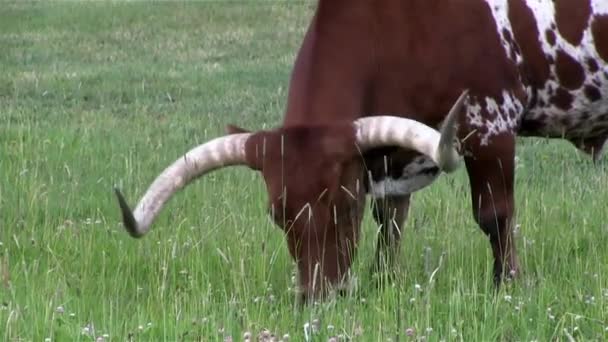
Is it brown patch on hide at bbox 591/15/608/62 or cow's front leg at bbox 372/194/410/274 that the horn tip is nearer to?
cow's front leg at bbox 372/194/410/274

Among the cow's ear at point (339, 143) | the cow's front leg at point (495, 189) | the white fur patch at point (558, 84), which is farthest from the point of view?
the white fur patch at point (558, 84)

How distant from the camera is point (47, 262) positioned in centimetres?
570

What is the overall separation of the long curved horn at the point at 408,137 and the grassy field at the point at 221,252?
483mm

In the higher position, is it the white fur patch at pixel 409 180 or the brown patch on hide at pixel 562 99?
the brown patch on hide at pixel 562 99

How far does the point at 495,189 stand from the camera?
6031 mm

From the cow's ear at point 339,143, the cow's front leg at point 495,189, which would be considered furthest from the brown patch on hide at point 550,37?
the cow's ear at point 339,143

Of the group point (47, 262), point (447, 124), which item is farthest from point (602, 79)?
point (47, 262)

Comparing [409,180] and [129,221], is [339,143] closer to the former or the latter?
Answer: [409,180]

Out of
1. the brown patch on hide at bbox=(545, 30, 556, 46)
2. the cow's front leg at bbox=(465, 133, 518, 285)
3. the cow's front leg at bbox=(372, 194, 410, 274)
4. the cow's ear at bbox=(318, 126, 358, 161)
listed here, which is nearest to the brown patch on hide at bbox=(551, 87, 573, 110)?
the brown patch on hide at bbox=(545, 30, 556, 46)

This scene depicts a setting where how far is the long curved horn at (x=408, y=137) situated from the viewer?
16.0 feet

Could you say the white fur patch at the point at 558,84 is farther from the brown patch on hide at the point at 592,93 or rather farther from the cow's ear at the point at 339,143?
the cow's ear at the point at 339,143

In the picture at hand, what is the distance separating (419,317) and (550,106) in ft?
7.28

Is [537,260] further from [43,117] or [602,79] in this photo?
[43,117]

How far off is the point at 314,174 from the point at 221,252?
0.53 m
